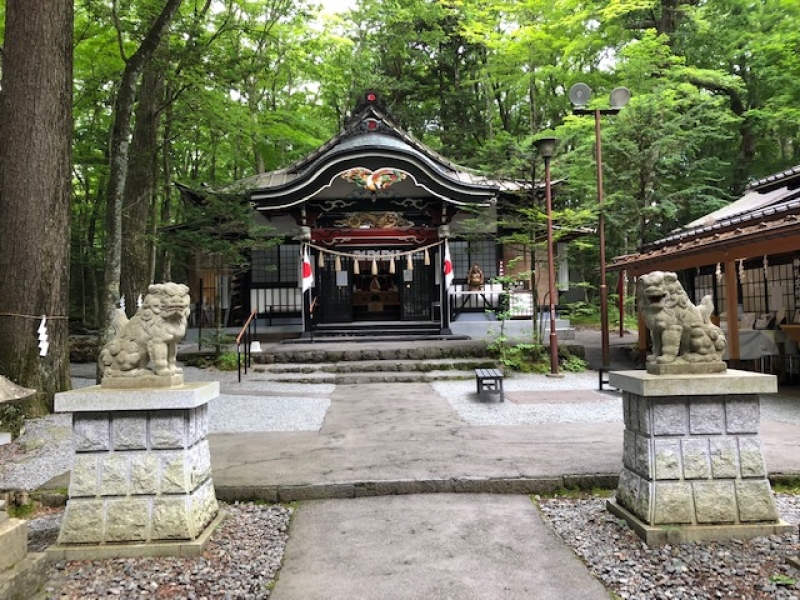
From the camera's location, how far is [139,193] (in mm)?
11562

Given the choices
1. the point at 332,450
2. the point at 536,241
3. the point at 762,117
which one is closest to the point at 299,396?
the point at 332,450

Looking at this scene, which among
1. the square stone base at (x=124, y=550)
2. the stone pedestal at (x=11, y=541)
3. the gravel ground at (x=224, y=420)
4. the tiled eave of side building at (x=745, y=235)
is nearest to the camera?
the stone pedestal at (x=11, y=541)

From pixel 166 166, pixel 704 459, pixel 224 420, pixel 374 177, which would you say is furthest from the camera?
pixel 166 166

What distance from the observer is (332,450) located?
17.5ft

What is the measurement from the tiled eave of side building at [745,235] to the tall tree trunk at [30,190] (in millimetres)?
10384

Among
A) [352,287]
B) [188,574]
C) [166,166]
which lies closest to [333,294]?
[352,287]

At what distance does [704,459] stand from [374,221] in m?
11.9

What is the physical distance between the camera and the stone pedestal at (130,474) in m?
3.22

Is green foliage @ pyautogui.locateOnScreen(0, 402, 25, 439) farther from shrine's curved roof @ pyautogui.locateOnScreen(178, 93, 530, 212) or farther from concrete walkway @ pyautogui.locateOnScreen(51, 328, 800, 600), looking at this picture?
shrine's curved roof @ pyautogui.locateOnScreen(178, 93, 530, 212)

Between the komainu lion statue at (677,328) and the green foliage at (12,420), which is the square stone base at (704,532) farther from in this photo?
the green foliage at (12,420)

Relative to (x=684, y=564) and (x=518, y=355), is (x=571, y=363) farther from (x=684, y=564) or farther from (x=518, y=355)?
(x=684, y=564)

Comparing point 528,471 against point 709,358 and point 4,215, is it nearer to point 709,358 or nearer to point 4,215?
point 709,358

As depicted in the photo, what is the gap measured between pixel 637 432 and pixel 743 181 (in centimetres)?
1863

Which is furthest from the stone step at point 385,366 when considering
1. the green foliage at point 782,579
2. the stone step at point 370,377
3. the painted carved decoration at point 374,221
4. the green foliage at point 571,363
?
the green foliage at point 782,579
